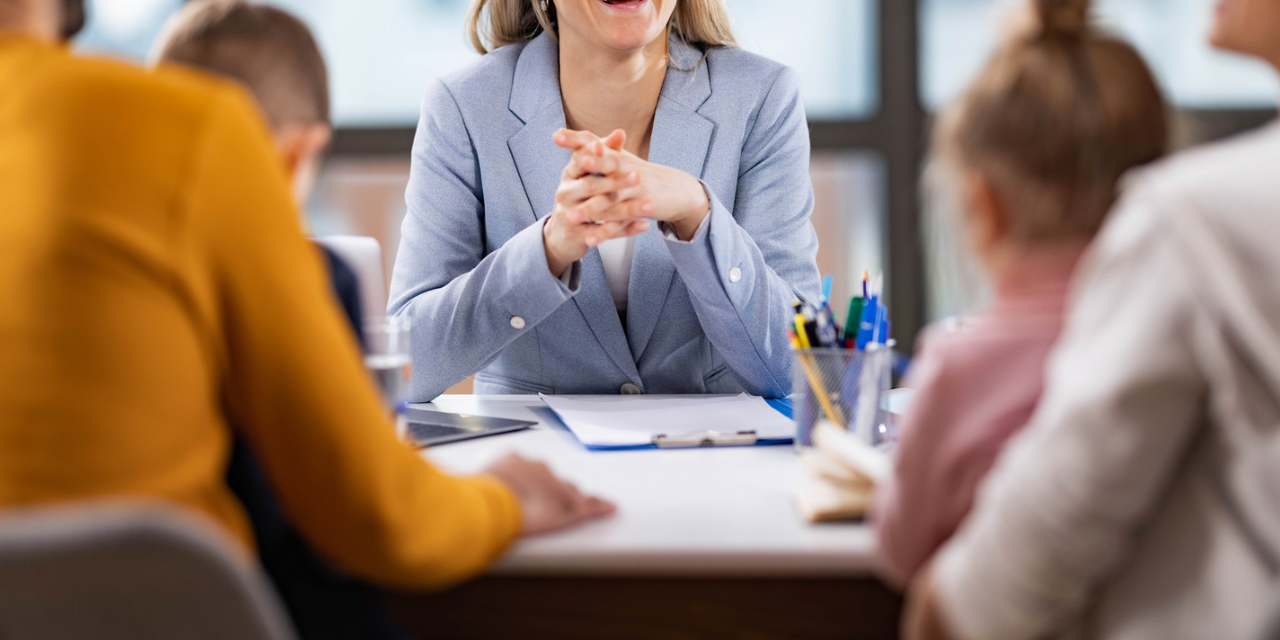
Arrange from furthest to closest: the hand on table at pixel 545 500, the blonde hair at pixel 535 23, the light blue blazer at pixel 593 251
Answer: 1. the blonde hair at pixel 535 23
2. the light blue blazer at pixel 593 251
3. the hand on table at pixel 545 500

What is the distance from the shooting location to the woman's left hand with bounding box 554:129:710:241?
1.38 meters

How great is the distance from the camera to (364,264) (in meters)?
1.03

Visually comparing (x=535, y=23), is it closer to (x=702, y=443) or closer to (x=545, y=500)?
(x=702, y=443)

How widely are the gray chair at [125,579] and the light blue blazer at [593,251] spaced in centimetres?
93

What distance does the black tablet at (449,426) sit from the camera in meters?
1.21

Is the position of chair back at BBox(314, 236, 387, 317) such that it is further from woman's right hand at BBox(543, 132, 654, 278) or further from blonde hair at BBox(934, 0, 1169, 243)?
blonde hair at BBox(934, 0, 1169, 243)

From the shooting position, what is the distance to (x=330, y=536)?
0.74 metres

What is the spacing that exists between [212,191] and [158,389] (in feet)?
0.44

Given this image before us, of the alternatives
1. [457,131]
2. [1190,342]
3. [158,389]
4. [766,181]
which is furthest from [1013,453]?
[457,131]

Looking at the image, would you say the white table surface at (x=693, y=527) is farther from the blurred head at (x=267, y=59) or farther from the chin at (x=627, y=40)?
the chin at (x=627, y=40)

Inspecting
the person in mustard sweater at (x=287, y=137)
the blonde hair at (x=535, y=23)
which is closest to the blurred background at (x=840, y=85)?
the blonde hair at (x=535, y=23)

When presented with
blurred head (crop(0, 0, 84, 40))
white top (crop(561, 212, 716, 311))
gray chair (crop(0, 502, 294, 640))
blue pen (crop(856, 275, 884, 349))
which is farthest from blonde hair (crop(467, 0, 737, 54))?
gray chair (crop(0, 502, 294, 640))

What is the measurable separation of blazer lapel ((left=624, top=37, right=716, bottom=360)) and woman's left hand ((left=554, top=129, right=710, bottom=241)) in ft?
0.74

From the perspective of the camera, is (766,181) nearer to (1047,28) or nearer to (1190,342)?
(1047,28)
